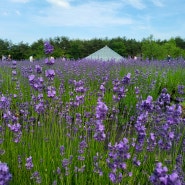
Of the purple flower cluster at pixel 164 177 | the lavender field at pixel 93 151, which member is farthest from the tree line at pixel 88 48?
the purple flower cluster at pixel 164 177

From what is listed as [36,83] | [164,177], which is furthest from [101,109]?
→ [36,83]

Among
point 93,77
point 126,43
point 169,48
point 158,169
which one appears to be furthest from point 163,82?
point 126,43

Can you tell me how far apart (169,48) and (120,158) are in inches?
1858

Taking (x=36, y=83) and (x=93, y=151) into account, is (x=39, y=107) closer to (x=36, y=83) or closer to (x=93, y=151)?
(x=36, y=83)

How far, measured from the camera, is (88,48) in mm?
54656

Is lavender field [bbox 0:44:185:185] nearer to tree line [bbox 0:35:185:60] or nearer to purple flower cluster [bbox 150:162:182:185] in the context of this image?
purple flower cluster [bbox 150:162:182:185]

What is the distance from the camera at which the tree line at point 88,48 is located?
3972 cm

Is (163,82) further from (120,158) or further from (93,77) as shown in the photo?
(120,158)

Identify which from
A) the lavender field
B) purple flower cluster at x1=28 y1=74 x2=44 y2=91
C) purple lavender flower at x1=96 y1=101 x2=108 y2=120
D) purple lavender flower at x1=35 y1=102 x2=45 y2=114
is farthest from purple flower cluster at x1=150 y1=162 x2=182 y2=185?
purple flower cluster at x1=28 y1=74 x2=44 y2=91

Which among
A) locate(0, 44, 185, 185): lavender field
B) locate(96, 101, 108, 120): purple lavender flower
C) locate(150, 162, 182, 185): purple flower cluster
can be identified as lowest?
locate(0, 44, 185, 185): lavender field

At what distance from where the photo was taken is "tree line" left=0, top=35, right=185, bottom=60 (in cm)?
3972

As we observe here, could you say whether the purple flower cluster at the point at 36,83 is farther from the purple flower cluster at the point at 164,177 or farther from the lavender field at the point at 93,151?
the purple flower cluster at the point at 164,177

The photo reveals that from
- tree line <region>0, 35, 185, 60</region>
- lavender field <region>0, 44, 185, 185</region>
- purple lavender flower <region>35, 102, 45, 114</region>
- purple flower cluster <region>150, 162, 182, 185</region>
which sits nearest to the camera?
purple flower cluster <region>150, 162, 182, 185</region>

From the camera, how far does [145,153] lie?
310cm
